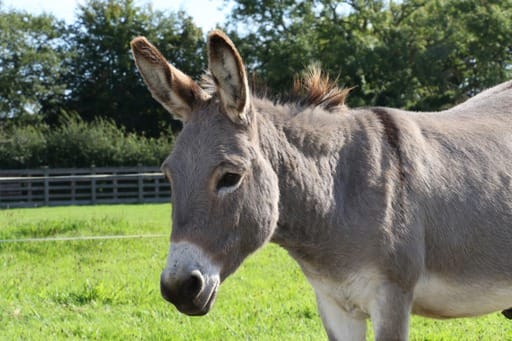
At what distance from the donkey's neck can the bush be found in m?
29.4

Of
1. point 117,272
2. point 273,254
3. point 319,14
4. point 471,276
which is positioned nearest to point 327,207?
point 471,276

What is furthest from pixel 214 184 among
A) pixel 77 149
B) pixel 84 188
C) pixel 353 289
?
pixel 77 149

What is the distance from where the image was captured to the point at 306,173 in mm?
3434

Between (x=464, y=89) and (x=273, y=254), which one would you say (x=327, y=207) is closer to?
(x=273, y=254)

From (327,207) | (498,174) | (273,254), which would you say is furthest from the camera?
(273,254)

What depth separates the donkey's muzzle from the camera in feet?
9.34

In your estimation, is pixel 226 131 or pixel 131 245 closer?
pixel 226 131

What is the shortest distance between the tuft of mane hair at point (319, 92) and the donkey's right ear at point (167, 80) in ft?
2.13

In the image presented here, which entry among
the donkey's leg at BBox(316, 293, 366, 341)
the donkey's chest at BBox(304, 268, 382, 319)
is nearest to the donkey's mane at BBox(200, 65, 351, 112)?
the donkey's chest at BBox(304, 268, 382, 319)

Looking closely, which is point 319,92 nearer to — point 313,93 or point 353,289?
Answer: point 313,93

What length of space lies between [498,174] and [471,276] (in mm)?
609

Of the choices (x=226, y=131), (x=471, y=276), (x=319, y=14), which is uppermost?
(x=226, y=131)

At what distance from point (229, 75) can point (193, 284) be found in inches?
38.5

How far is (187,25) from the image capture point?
46969 mm
